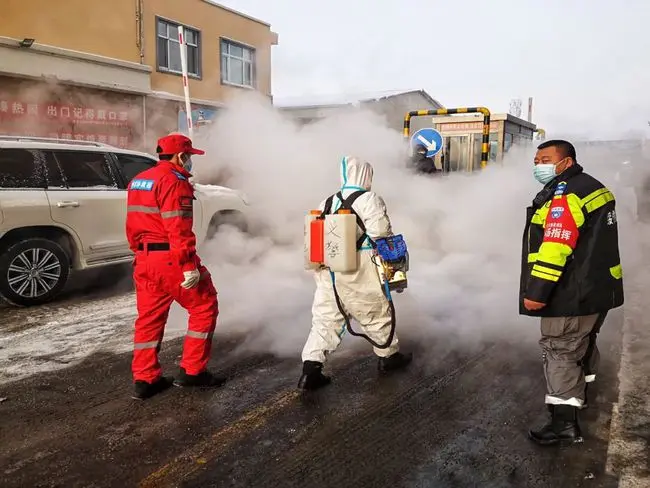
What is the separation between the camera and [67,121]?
38.5ft

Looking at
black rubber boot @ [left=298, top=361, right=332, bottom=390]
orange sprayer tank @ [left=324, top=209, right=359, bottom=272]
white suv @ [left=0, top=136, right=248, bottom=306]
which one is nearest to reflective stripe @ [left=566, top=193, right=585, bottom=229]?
orange sprayer tank @ [left=324, top=209, right=359, bottom=272]

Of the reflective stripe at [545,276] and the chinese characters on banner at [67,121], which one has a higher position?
the chinese characters on banner at [67,121]

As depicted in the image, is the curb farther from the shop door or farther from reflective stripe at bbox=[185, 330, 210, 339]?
the shop door

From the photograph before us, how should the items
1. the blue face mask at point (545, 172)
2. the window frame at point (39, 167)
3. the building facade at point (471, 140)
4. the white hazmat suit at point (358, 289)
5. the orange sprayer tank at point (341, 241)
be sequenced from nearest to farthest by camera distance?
the blue face mask at point (545, 172) → the orange sprayer tank at point (341, 241) → the white hazmat suit at point (358, 289) → the window frame at point (39, 167) → the building facade at point (471, 140)

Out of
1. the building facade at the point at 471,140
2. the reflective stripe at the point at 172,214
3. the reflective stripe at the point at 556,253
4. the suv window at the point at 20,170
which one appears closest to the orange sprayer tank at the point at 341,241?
the reflective stripe at the point at 172,214

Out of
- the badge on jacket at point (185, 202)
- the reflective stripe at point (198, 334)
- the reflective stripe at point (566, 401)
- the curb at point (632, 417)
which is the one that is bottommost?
the curb at point (632, 417)

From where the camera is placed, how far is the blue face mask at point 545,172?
3172 mm

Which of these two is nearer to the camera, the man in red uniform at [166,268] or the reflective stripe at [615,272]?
the reflective stripe at [615,272]

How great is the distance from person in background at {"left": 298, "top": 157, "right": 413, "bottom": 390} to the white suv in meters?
3.76

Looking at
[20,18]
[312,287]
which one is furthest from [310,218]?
[20,18]

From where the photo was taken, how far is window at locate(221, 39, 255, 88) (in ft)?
55.3

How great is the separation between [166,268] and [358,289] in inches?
50.1

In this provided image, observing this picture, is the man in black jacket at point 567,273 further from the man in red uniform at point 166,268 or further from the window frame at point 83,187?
the window frame at point 83,187

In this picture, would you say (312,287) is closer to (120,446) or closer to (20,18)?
(120,446)
